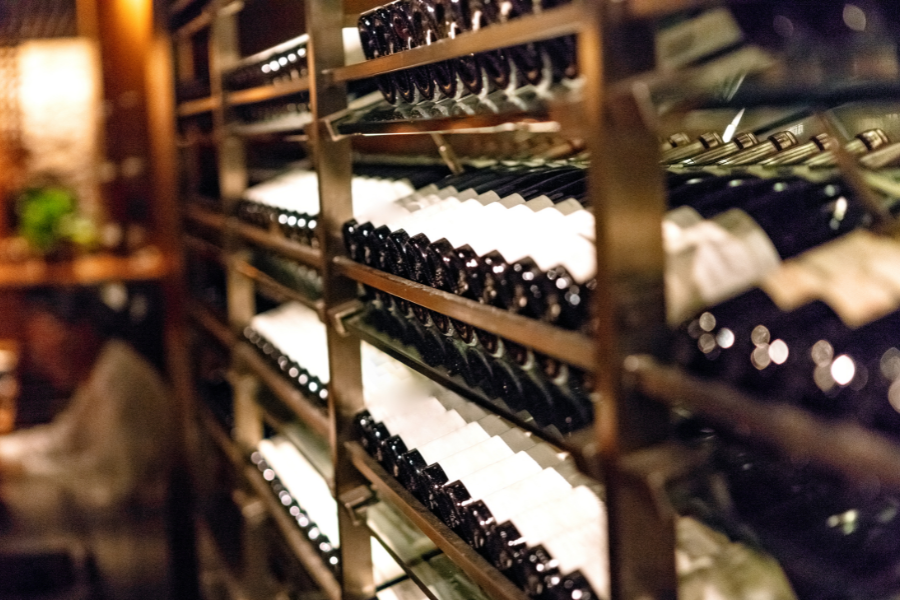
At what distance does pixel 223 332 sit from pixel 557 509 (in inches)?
87.9

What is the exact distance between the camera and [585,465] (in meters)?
1.06

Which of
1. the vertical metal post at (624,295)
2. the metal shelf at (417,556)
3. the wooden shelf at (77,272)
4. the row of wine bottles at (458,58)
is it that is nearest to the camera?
the vertical metal post at (624,295)

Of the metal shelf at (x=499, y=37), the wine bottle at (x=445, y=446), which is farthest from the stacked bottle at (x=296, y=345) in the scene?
the metal shelf at (x=499, y=37)

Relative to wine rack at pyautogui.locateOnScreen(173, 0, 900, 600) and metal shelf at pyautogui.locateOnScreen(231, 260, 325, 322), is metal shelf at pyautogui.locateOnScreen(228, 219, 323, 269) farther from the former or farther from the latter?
wine rack at pyautogui.locateOnScreen(173, 0, 900, 600)

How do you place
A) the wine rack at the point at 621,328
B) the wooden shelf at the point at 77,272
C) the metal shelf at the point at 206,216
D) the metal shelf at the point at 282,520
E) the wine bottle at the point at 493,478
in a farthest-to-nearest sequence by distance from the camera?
1. the wooden shelf at the point at 77,272
2. the metal shelf at the point at 206,216
3. the metal shelf at the point at 282,520
4. the wine bottle at the point at 493,478
5. the wine rack at the point at 621,328

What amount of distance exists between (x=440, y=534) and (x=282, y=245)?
109cm

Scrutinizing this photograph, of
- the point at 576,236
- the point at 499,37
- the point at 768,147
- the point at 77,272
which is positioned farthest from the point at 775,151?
the point at 77,272

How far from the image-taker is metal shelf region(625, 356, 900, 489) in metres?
0.70

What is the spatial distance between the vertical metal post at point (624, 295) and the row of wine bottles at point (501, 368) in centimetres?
17

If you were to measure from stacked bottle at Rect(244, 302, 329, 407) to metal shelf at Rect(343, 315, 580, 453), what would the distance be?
291 mm

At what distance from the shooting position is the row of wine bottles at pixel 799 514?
0.84 m

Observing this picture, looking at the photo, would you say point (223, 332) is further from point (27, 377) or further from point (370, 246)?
point (27, 377)

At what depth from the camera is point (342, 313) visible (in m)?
1.90

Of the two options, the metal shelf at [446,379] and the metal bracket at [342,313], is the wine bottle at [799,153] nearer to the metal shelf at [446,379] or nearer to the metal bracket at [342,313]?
the metal shelf at [446,379]
